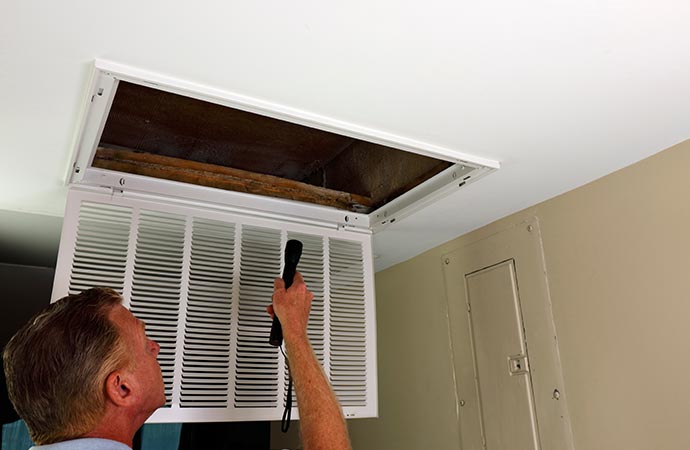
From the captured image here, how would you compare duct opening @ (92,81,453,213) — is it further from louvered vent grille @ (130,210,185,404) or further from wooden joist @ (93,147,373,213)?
louvered vent grille @ (130,210,185,404)

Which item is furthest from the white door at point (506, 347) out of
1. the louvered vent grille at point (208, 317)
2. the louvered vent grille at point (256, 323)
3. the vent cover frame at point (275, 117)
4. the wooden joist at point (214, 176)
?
the louvered vent grille at point (208, 317)

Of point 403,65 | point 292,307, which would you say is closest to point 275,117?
point 403,65

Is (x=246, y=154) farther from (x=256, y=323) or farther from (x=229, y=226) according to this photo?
(x=256, y=323)

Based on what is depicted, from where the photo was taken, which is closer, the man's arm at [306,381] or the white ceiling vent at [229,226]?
the man's arm at [306,381]

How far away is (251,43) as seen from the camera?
919 mm

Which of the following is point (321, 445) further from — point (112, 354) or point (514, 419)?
point (514, 419)

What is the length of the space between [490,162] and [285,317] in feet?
1.97

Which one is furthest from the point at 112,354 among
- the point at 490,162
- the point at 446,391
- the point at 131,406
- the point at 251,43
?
the point at 446,391

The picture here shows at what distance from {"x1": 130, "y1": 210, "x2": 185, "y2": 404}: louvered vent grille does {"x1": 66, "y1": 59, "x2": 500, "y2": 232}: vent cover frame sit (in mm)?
84

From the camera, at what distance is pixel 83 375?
0.86 metres

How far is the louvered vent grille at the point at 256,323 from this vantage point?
1392 mm

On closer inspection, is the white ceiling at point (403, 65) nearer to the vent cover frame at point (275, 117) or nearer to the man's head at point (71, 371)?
the vent cover frame at point (275, 117)

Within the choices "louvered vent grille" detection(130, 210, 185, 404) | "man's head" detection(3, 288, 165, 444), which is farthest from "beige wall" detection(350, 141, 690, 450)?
"man's head" detection(3, 288, 165, 444)

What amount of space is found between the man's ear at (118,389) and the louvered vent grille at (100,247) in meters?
0.44
